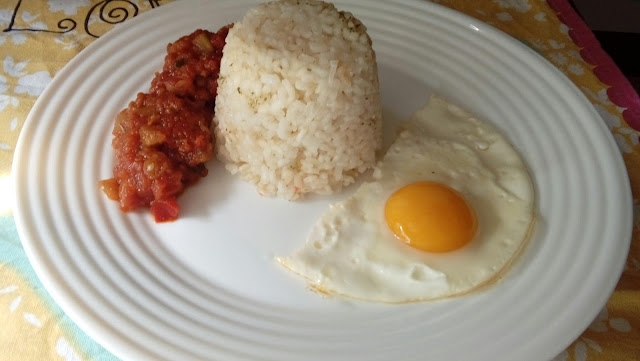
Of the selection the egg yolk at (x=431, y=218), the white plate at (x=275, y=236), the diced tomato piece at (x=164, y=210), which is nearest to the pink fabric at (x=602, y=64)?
the white plate at (x=275, y=236)

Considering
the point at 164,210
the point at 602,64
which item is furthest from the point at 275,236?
the point at 602,64

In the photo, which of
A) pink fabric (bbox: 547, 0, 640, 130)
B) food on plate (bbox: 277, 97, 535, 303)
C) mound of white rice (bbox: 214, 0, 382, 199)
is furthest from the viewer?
pink fabric (bbox: 547, 0, 640, 130)

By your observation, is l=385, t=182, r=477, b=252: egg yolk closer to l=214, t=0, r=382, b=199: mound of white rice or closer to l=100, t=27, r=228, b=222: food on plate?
l=214, t=0, r=382, b=199: mound of white rice

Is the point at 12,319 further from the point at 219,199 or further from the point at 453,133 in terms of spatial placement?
the point at 453,133

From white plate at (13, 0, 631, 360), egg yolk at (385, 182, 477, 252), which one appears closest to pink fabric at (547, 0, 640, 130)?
white plate at (13, 0, 631, 360)

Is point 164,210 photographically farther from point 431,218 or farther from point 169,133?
point 431,218

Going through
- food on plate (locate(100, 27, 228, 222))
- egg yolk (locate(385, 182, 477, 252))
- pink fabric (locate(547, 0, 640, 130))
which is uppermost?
food on plate (locate(100, 27, 228, 222))
